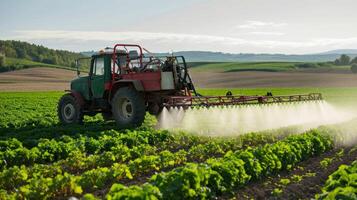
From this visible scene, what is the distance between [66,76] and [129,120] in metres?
67.3

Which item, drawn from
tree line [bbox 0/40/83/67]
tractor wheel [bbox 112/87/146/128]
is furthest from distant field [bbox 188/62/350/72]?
tractor wheel [bbox 112/87/146/128]

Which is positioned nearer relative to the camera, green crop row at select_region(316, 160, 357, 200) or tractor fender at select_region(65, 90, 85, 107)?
green crop row at select_region(316, 160, 357, 200)

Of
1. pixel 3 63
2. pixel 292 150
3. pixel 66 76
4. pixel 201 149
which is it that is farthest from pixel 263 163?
pixel 3 63

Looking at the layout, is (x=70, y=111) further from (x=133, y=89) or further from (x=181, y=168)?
(x=181, y=168)

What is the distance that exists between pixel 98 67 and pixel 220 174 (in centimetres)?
989

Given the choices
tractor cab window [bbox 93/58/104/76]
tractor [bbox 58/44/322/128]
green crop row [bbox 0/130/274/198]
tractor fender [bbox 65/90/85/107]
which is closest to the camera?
green crop row [bbox 0/130/274/198]

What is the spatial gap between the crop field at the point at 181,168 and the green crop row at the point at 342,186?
15mm

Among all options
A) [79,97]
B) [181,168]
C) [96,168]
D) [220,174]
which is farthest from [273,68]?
[181,168]

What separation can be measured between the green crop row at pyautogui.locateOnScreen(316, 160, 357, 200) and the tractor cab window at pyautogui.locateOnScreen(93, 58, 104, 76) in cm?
1063

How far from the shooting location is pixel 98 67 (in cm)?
1742

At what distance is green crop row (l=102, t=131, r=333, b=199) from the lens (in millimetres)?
6627

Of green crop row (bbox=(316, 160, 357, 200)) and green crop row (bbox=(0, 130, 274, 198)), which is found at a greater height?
green crop row (bbox=(316, 160, 357, 200))

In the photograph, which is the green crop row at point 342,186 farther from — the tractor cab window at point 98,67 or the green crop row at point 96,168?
the tractor cab window at point 98,67

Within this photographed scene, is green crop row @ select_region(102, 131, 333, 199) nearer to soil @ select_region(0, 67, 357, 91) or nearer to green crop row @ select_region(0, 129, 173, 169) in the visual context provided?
green crop row @ select_region(0, 129, 173, 169)
